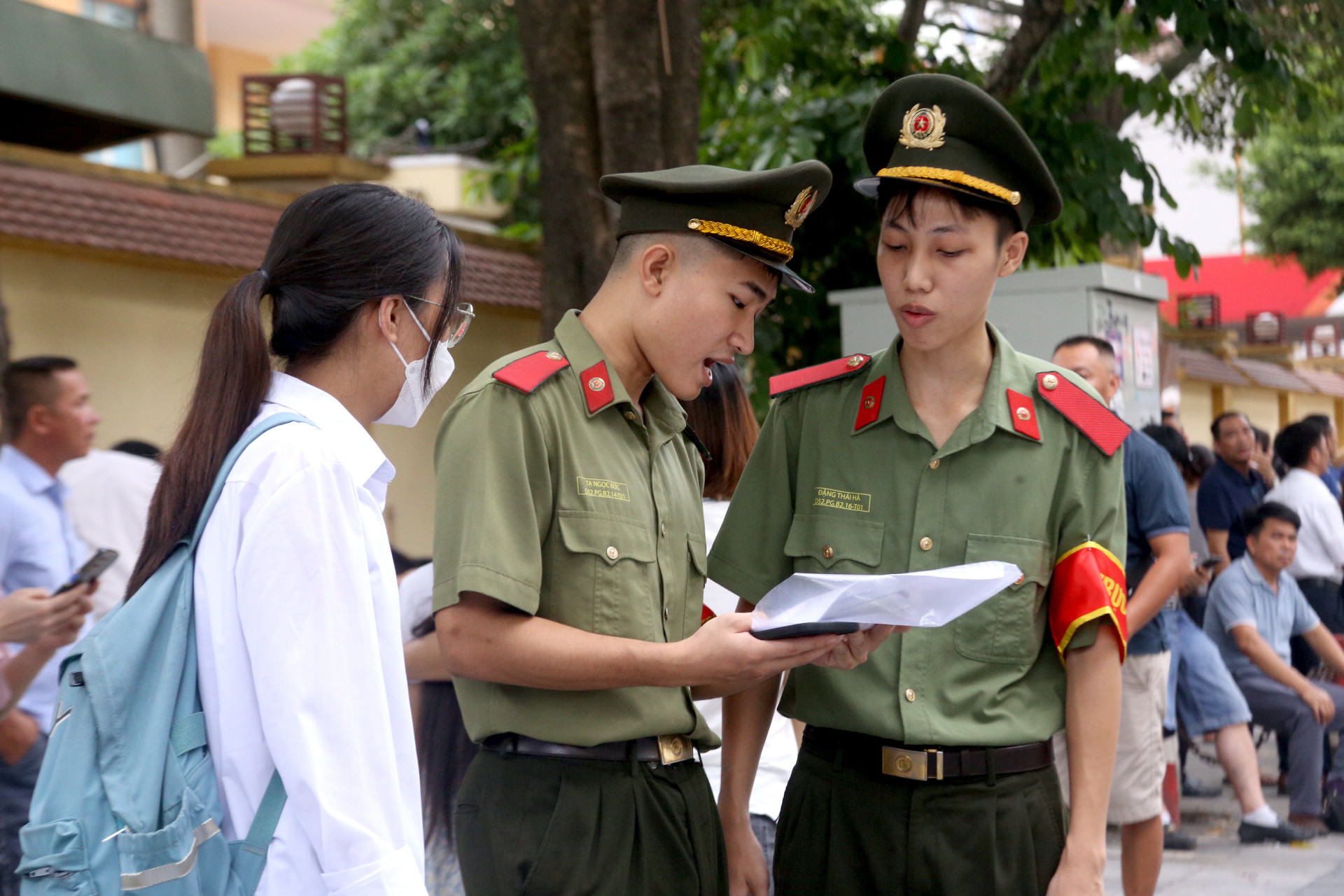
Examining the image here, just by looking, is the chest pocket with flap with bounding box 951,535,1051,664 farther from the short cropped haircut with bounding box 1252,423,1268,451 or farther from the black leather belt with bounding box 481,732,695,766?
the short cropped haircut with bounding box 1252,423,1268,451

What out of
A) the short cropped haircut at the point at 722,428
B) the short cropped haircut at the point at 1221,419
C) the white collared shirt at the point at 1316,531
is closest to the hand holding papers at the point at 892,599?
the short cropped haircut at the point at 722,428

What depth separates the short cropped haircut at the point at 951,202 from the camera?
90.0 inches

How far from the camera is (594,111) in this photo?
5.55m

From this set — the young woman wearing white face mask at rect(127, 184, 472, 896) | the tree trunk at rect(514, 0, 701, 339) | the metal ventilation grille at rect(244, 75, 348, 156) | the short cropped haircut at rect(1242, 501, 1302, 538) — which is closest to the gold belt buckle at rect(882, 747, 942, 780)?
the young woman wearing white face mask at rect(127, 184, 472, 896)

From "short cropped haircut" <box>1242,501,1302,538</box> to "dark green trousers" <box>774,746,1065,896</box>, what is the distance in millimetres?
5306

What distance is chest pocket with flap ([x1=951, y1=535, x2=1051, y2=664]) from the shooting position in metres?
2.20

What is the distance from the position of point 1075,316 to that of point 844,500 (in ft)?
11.3

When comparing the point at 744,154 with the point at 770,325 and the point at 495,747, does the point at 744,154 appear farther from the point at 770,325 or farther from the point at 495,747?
the point at 495,747

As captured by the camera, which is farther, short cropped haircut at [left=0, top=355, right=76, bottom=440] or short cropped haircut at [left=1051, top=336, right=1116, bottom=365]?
short cropped haircut at [left=1051, top=336, right=1116, bottom=365]

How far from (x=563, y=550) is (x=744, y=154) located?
4854 mm

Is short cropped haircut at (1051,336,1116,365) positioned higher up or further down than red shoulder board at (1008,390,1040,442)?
higher up

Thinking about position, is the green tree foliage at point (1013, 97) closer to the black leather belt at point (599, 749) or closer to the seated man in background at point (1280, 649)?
the seated man in background at point (1280, 649)

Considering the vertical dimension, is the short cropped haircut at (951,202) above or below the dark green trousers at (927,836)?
above

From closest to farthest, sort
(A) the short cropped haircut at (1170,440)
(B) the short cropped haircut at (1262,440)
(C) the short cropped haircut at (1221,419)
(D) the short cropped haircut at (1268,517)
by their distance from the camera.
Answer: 1. (A) the short cropped haircut at (1170,440)
2. (D) the short cropped haircut at (1268,517)
3. (C) the short cropped haircut at (1221,419)
4. (B) the short cropped haircut at (1262,440)
